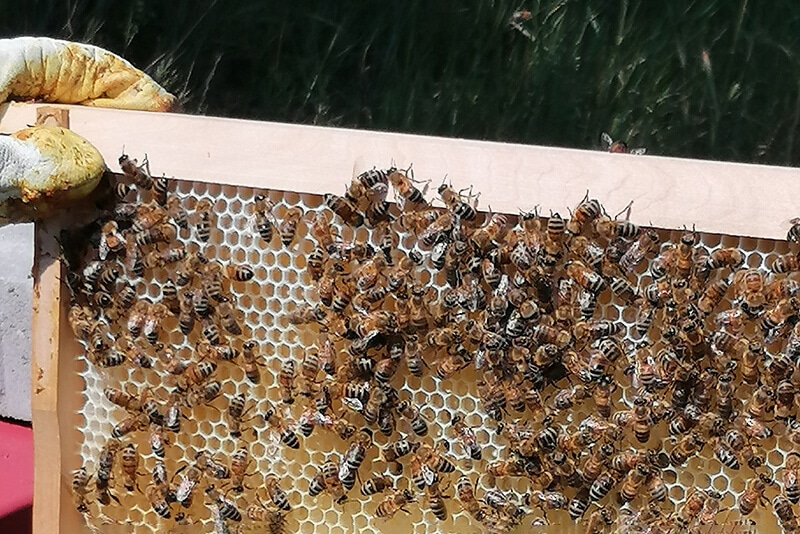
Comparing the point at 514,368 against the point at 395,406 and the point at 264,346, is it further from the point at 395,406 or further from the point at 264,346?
the point at 264,346

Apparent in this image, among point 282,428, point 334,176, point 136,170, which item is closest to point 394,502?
point 282,428

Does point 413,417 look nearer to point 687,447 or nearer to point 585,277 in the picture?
point 585,277

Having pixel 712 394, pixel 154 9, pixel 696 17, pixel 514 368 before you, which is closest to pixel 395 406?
pixel 514 368

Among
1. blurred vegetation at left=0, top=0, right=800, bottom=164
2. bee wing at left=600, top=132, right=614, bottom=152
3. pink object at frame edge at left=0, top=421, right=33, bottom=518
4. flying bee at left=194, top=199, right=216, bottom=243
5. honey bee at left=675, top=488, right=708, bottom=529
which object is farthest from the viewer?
blurred vegetation at left=0, top=0, right=800, bottom=164

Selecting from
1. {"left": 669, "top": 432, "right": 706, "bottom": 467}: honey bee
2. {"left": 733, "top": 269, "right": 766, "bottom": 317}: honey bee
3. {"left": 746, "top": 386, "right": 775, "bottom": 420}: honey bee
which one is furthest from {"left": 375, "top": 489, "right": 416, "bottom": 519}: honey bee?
{"left": 733, "top": 269, "right": 766, "bottom": 317}: honey bee

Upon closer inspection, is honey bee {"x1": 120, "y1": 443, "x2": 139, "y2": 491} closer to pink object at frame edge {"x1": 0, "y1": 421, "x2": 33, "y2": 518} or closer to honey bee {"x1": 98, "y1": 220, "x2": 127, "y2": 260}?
honey bee {"x1": 98, "y1": 220, "x2": 127, "y2": 260}

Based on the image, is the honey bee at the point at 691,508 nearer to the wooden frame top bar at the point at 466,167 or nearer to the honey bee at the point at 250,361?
the wooden frame top bar at the point at 466,167
